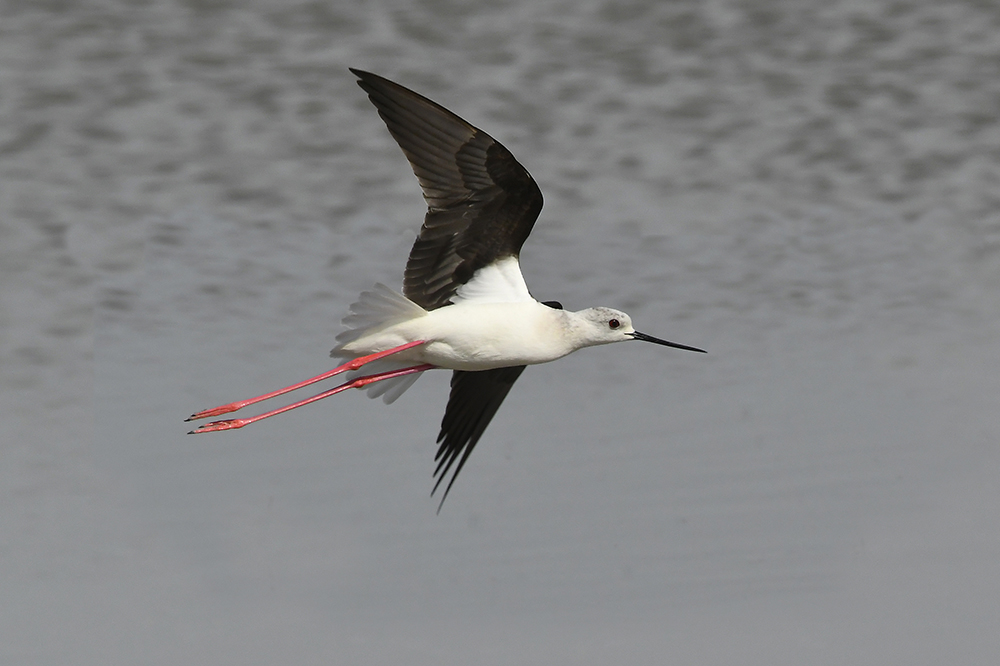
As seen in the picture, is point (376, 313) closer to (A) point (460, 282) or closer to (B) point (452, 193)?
(A) point (460, 282)

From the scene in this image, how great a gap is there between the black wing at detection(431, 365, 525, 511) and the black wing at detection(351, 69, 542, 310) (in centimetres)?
60

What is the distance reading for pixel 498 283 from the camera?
594 cm

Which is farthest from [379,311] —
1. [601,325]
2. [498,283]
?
[601,325]

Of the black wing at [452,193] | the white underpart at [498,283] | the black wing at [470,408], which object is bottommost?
the black wing at [470,408]

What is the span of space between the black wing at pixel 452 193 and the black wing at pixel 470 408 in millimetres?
604

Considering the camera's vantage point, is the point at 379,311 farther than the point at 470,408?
No

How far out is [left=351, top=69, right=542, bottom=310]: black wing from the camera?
561 cm

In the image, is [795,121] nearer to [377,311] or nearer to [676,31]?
[676,31]

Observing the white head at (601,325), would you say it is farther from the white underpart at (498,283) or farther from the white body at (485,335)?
the white underpart at (498,283)

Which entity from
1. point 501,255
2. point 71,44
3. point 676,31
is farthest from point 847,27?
point 501,255

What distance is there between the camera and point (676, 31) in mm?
10430

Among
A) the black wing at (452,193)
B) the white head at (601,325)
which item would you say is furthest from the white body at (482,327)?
the black wing at (452,193)

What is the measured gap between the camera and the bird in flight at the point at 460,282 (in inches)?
223

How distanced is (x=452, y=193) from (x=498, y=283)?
14.9 inches
